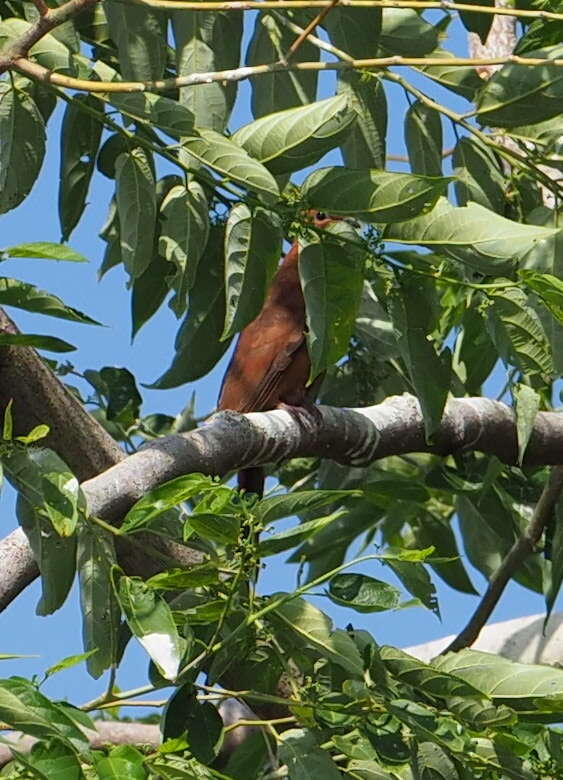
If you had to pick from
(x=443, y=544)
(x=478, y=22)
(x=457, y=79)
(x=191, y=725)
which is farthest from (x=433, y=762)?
(x=443, y=544)

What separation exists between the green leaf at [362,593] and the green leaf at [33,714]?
0.40 m

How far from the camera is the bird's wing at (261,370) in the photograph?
14.4 feet

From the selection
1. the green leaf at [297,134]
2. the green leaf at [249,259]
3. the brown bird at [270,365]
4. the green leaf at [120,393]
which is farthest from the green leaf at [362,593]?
the brown bird at [270,365]

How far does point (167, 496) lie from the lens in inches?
69.9

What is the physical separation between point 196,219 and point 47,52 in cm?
33

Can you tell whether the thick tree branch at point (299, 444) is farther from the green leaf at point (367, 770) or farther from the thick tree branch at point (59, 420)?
the green leaf at point (367, 770)

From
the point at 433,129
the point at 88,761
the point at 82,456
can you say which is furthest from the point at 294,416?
the point at 88,761

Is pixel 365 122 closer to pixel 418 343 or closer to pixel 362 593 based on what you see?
pixel 418 343

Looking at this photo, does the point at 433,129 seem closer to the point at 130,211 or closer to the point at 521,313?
the point at 521,313

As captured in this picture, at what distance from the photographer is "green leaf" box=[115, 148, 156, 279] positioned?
7.23 ft

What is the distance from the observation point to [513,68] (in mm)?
2260

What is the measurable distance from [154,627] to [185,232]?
0.71 m

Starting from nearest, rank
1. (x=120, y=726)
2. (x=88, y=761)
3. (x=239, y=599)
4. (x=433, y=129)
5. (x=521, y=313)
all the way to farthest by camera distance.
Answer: (x=88, y=761) < (x=239, y=599) < (x=521, y=313) < (x=433, y=129) < (x=120, y=726)

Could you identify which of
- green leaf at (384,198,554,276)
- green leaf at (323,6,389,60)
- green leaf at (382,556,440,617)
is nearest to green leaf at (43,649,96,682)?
green leaf at (382,556,440,617)
